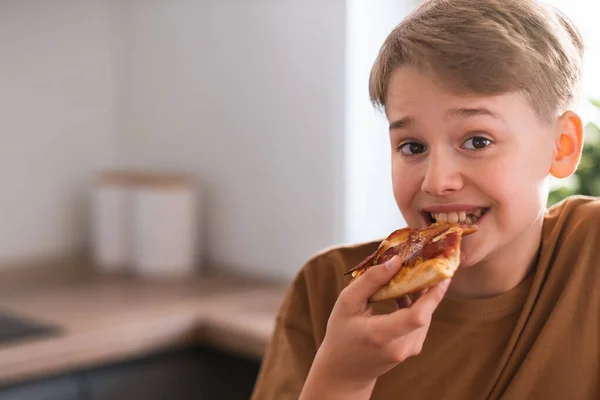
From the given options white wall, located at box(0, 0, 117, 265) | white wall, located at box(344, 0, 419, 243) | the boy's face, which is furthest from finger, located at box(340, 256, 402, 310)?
white wall, located at box(0, 0, 117, 265)

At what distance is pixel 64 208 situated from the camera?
255 cm

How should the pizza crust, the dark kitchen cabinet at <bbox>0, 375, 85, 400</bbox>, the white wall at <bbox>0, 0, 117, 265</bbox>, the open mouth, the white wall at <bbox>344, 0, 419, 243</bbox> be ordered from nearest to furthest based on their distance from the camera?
1. the pizza crust
2. the open mouth
3. the dark kitchen cabinet at <bbox>0, 375, 85, 400</bbox>
4. the white wall at <bbox>344, 0, 419, 243</bbox>
5. the white wall at <bbox>0, 0, 117, 265</bbox>

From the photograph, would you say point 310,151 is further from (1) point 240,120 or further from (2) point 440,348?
(2) point 440,348

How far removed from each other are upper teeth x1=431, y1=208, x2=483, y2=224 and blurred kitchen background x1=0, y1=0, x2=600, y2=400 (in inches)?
32.4

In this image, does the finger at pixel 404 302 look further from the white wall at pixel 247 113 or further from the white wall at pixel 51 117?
the white wall at pixel 51 117

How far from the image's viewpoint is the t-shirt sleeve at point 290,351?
1174 millimetres

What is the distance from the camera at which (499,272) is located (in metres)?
1.12

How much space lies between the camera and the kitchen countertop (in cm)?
174

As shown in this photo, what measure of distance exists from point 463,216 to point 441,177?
0.06 meters

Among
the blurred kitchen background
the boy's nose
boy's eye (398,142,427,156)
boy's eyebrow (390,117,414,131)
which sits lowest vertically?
the blurred kitchen background

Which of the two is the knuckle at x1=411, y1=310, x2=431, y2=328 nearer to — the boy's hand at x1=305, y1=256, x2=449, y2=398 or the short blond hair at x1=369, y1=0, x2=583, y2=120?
the boy's hand at x1=305, y1=256, x2=449, y2=398

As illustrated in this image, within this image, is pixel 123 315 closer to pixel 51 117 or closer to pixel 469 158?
pixel 51 117

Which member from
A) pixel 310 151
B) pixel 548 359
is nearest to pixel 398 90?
pixel 548 359

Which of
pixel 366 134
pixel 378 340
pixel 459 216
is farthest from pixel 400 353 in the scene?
pixel 366 134
